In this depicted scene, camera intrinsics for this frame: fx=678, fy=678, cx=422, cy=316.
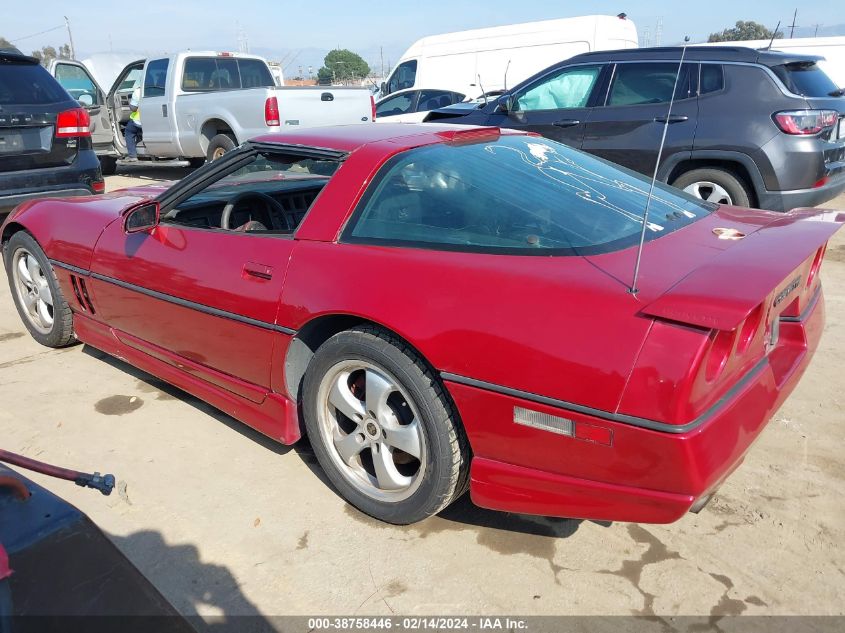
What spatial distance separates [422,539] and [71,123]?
530cm

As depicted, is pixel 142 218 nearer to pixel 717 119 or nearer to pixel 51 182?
pixel 51 182

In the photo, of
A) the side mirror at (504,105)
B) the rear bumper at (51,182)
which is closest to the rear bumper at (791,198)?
the side mirror at (504,105)

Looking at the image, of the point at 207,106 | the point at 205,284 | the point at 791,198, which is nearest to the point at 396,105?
the point at 207,106

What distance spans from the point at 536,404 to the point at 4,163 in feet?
18.0

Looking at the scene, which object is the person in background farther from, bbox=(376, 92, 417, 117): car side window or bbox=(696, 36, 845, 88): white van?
bbox=(696, 36, 845, 88): white van

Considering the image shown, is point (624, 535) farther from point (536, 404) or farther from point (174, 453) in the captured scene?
point (174, 453)

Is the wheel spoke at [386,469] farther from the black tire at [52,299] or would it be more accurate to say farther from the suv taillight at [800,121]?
the suv taillight at [800,121]

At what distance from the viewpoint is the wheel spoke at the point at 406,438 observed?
2.35m

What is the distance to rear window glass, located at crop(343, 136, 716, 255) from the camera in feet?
7.51

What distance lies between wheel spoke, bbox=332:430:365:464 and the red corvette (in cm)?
1

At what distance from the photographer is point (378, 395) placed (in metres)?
2.42

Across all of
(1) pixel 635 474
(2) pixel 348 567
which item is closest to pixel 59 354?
(2) pixel 348 567

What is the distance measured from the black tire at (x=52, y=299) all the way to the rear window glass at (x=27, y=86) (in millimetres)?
2193

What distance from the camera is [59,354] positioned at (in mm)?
4207
